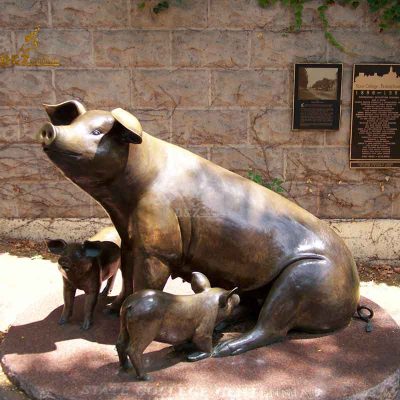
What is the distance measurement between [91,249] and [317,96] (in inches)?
135

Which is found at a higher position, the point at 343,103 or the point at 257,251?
the point at 343,103

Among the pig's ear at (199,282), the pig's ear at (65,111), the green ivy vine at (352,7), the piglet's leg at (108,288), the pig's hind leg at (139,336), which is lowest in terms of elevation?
the piglet's leg at (108,288)

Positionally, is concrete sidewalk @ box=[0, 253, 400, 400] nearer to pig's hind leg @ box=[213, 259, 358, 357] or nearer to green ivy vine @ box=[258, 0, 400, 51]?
pig's hind leg @ box=[213, 259, 358, 357]

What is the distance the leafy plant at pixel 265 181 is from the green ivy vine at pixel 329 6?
148 centimetres

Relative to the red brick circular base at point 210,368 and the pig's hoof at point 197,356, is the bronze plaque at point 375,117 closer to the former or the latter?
the red brick circular base at point 210,368

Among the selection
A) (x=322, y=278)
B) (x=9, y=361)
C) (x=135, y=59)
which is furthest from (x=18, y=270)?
(x=322, y=278)

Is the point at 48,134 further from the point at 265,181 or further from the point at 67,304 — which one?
the point at 265,181

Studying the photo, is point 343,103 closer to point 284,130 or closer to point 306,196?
point 284,130

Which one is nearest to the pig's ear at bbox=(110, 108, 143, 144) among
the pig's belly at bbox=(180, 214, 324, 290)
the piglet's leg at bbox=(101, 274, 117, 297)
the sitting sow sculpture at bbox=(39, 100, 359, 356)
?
the sitting sow sculpture at bbox=(39, 100, 359, 356)

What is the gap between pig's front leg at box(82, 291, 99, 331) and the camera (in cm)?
316

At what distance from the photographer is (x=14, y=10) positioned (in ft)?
18.6

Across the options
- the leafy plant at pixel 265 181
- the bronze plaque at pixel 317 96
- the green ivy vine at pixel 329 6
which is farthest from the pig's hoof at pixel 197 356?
the green ivy vine at pixel 329 6

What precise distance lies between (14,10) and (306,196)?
11.5 feet

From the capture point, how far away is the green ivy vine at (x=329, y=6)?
5.54 m
